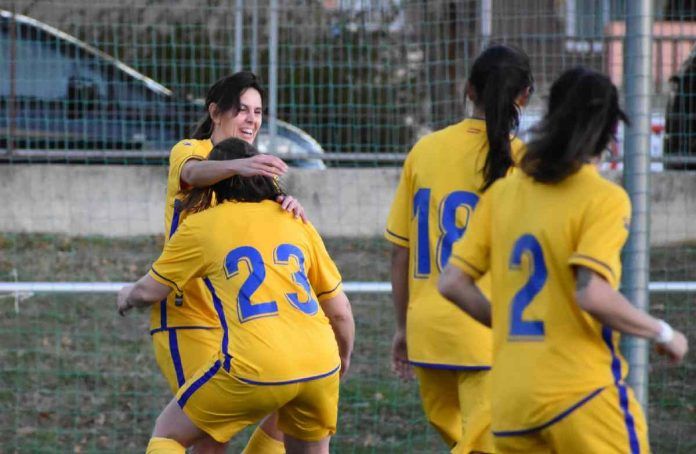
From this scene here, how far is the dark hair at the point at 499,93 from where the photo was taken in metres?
4.18

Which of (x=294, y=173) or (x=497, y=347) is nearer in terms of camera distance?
(x=497, y=347)

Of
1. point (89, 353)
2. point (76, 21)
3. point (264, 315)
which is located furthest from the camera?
point (76, 21)

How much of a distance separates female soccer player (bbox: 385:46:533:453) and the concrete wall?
4.44m

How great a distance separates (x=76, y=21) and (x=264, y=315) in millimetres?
5027

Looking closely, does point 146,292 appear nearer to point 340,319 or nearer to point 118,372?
point 340,319

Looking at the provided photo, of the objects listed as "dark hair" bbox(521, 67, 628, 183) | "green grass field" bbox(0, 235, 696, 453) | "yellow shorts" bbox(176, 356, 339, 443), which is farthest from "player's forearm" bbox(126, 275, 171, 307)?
"green grass field" bbox(0, 235, 696, 453)

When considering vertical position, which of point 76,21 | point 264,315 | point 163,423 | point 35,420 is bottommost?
point 35,420

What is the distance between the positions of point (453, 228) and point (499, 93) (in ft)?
1.69

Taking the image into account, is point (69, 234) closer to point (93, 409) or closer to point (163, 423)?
point (93, 409)

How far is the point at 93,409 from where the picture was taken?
7.48m

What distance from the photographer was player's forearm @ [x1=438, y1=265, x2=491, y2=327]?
3.62 meters

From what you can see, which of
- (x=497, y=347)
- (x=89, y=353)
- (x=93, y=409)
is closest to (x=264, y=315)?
(x=497, y=347)

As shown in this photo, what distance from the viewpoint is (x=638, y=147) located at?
4.86 meters

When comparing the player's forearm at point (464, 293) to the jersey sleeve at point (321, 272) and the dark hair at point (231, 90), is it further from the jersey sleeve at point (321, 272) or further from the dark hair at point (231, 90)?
the dark hair at point (231, 90)
